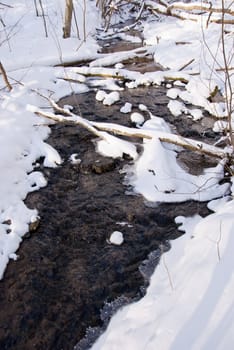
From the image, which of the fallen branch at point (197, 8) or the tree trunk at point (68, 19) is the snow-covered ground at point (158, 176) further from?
the fallen branch at point (197, 8)

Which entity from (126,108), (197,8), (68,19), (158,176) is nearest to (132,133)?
(158,176)

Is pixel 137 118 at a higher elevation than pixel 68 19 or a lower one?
lower

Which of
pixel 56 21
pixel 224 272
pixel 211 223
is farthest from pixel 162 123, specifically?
pixel 56 21

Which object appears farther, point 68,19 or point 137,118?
point 68,19

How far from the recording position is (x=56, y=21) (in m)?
10.5

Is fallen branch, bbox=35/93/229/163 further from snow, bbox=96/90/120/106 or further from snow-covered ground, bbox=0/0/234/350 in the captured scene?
snow, bbox=96/90/120/106

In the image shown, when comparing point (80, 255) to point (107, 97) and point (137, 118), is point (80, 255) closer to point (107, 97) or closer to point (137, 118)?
point (137, 118)

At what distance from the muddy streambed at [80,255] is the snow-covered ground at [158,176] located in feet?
0.46

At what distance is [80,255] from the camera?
11.2ft

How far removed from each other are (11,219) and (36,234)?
13.8 inches

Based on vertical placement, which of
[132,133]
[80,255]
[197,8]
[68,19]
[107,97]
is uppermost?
[197,8]

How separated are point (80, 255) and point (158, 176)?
141 cm

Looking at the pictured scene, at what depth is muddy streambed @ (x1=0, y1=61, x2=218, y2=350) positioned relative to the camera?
2818 mm

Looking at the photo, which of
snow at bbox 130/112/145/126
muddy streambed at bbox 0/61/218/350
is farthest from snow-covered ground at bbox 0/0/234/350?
muddy streambed at bbox 0/61/218/350
